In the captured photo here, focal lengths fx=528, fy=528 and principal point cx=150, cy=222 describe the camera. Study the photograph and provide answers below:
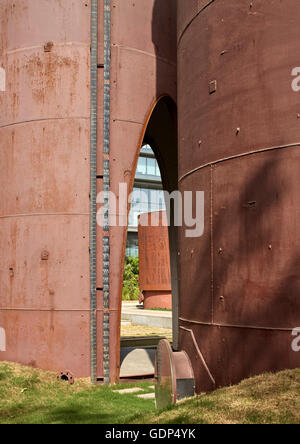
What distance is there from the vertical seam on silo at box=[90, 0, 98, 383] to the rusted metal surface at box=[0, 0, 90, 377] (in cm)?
10

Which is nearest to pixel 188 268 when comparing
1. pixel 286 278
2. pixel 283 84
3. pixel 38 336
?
pixel 286 278

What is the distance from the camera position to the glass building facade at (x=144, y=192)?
5853 cm

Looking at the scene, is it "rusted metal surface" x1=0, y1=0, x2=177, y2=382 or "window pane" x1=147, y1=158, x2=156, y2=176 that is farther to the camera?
"window pane" x1=147, y1=158, x2=156, y2=176

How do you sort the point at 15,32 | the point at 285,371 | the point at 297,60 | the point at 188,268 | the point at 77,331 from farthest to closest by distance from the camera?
the point at 15,32 < the point at 77,331 < the point at 188,268 < the point at 297,60 < the point at 285,371

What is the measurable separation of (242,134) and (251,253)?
1.39 metres

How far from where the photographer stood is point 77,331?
9484 millimetres

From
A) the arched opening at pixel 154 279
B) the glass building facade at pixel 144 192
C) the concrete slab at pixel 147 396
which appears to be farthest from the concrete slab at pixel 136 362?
the glass building facade at pixel 144 192

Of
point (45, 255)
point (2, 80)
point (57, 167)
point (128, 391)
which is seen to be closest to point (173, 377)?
point (128, 391)

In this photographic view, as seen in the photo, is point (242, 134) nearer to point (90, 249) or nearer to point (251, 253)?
point (251, 253)

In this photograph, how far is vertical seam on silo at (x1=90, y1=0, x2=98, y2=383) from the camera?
31.1ft

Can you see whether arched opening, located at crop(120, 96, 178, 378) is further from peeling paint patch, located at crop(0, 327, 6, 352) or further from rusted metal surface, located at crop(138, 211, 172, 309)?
peeling paint patch, located at crop(0, 327, 6, 352)

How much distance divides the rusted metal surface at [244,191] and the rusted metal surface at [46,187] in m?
3.11

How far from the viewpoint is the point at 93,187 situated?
972 centimetres

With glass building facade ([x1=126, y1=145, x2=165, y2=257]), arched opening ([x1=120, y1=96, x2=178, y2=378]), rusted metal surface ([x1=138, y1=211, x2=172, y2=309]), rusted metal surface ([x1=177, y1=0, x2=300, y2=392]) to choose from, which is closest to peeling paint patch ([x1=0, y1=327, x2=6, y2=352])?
arched opening ([x1=120, y1=96, x2=178, y2=378])
